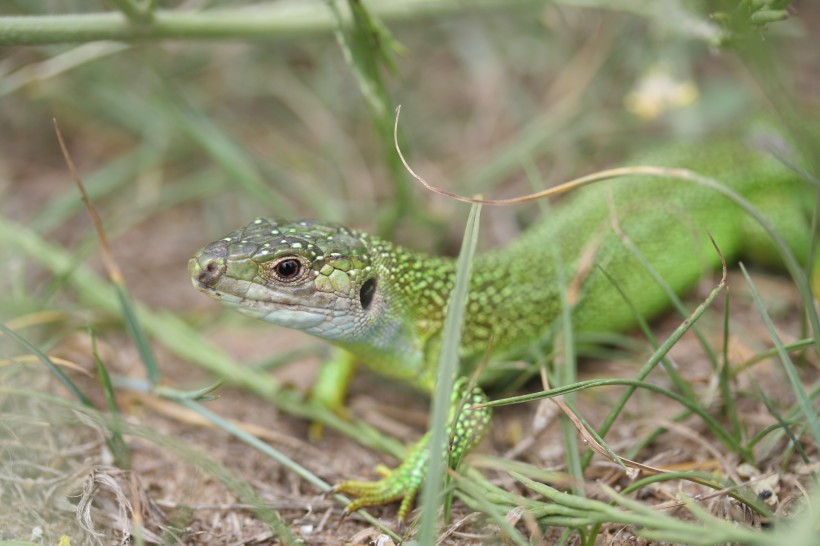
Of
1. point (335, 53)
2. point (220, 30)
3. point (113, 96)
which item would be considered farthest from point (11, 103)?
point (220, 30)

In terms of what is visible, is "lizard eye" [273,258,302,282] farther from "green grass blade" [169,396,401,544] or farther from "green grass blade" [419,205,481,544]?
"green grass blade" [419,205,481,544]

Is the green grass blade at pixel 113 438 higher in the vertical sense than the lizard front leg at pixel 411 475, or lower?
higher

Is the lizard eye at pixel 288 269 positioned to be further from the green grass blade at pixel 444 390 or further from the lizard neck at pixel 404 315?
the green grass blade at pixel 444 390

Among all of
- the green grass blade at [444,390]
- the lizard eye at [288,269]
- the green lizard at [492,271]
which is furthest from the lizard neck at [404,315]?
the green grass blade at [444,390]

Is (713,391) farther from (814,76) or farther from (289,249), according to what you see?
(814,76)

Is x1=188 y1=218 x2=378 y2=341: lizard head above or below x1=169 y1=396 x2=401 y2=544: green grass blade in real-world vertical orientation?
above

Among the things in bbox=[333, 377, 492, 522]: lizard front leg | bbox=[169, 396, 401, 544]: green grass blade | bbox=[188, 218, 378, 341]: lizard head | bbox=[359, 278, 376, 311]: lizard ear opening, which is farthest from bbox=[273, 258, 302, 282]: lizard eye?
bbox=[333, 377, 492, 522]: lizard front leg

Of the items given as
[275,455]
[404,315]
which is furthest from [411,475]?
[404,315]

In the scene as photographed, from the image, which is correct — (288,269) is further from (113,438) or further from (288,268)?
(113,438)
